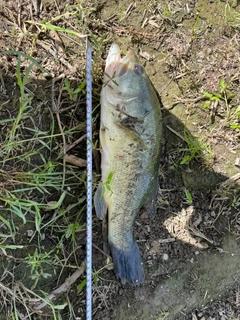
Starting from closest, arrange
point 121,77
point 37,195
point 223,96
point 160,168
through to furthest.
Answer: point 121,77, point 37,195, point 160,168, point 223,96

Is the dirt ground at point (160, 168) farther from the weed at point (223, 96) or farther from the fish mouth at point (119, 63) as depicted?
the fish mouth at point (119, 63)

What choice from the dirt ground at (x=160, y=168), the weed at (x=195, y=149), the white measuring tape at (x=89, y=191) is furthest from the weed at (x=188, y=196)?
the white measuring tape at (x=89, y=191)

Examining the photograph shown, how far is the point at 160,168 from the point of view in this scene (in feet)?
11.5

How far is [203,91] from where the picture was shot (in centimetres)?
361

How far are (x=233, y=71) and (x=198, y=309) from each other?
7.44ft

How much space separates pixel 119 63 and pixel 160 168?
1039 millimetres

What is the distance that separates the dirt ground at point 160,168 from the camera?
311 centimetres

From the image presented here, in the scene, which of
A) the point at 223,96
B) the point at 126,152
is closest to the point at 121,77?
the point at 126,152

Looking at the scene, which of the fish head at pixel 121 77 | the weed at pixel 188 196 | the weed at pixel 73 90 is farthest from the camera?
the weed at pixel 188 196

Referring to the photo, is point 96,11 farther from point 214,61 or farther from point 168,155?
point 168,155

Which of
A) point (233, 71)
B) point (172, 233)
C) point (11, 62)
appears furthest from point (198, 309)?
point (11, 62)

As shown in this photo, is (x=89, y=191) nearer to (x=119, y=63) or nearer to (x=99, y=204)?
(x=99, y=204)

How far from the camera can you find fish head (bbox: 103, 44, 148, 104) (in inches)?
119

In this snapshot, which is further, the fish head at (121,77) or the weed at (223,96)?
the weed at (223,96)
